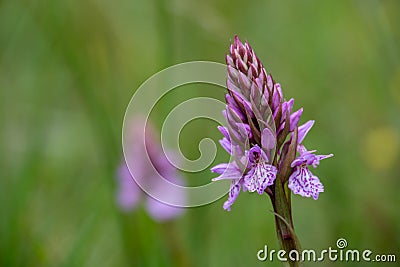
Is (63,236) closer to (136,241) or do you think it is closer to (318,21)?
(136,241)

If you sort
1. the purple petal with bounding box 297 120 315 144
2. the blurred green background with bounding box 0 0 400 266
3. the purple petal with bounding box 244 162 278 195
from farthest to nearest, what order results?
the blurred green background with bounding box 0 0 400 266, the purple petal with bounding box 297 120 315 144, the purple petal with bounding box 244 162 278 195

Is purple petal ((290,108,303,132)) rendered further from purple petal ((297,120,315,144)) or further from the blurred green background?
the blurred green background

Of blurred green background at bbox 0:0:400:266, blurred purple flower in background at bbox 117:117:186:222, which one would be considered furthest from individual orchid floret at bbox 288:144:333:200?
blurred purple flower in background at bbox 117:117:186:222

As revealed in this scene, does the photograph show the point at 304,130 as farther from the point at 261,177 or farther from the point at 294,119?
the point at 261,177

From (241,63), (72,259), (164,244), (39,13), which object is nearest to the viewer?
(241,63)

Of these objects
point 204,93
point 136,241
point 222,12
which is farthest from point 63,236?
point 222,12

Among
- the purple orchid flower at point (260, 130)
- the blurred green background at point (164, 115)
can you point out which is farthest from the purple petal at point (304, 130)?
the blurred green background at point (164, 115)
